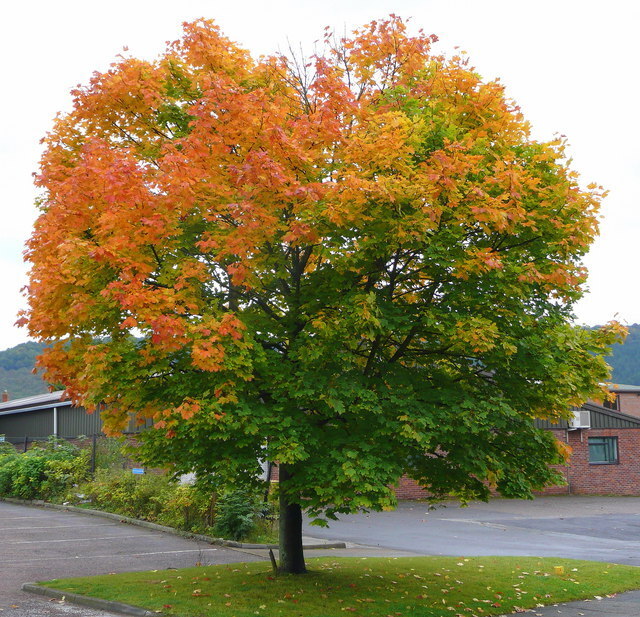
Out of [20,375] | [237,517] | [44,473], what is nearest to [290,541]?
[237,517]

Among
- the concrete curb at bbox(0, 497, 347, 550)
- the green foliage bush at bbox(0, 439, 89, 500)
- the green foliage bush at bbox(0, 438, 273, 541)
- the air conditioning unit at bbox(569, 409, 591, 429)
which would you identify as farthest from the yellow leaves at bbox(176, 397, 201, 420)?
the air conditioning unit at bbox(569, 409, 591, 429)

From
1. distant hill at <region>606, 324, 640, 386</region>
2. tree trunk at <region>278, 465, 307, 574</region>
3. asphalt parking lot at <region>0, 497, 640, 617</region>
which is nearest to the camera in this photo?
tree trunk at <region>278, 465, 307, 574</region>

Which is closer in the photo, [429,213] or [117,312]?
[429,213]

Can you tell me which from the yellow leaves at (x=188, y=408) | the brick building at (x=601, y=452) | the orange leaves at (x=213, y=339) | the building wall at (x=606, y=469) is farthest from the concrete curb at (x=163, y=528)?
the building wall at (x=606, y=469)

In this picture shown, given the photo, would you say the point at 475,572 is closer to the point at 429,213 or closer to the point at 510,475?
the point at 510,475

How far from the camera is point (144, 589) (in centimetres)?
1180

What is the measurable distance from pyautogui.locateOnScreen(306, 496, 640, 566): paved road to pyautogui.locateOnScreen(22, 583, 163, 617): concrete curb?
32.5ft

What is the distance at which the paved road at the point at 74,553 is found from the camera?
37.7 feet

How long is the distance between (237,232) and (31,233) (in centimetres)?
377

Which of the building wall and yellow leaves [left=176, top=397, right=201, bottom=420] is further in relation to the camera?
the building wall

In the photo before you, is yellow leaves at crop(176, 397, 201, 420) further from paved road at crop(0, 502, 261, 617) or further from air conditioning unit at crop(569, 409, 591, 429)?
air conditioning unit at crop(569, 409, 591, 429)

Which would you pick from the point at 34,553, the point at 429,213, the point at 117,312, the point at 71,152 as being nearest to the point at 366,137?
the point at 429,213

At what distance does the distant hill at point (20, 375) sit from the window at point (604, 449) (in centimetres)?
7329

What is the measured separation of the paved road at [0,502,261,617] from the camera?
37.7 feet
